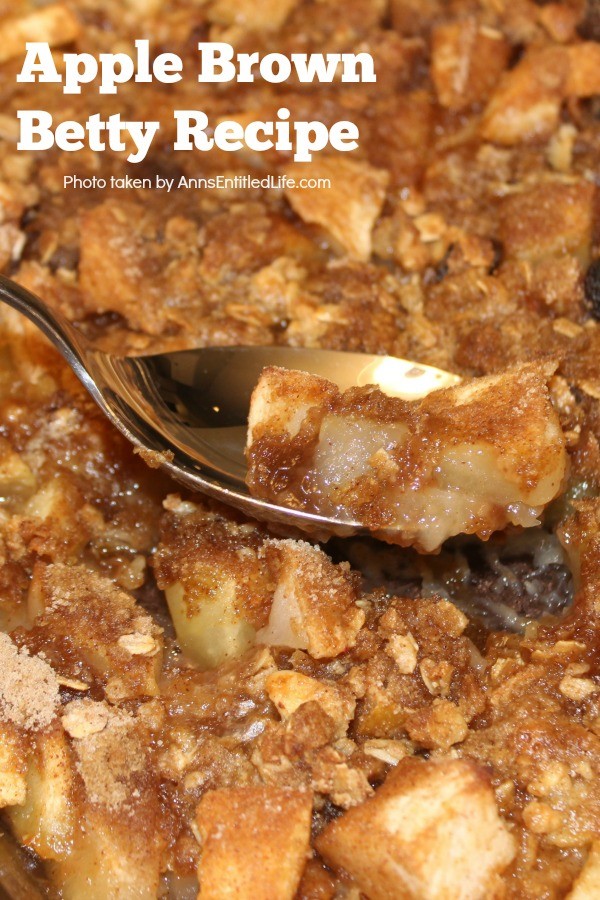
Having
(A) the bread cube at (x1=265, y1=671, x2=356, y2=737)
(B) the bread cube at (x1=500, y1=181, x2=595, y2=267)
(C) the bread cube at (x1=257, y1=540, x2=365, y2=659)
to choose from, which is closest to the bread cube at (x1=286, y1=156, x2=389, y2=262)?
(B) the bread cube at (x1=500, y1=181, x2=595, y2=267)

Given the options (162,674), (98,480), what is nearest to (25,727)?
(162,674)

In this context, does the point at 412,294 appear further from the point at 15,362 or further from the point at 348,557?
the point at 15,362

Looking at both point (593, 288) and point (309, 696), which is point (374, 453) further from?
point (593, 288)

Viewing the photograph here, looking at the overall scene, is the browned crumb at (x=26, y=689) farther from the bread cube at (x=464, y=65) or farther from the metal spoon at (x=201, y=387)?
the bread cube at (x=464, y=65)

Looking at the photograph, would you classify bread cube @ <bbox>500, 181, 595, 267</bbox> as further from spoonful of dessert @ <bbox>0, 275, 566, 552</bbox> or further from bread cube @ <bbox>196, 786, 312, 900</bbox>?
bread cube @ <bbox>196, 786, 312, 900</bbox>

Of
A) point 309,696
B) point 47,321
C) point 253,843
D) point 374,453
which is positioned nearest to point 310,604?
point 309,696
